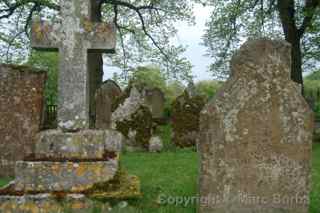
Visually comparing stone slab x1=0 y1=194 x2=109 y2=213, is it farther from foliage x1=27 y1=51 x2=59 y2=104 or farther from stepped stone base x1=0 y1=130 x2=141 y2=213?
foliage x1=27 y1=51 x2=59 y2=104

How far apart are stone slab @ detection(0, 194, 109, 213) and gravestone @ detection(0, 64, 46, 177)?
3876 millimetres

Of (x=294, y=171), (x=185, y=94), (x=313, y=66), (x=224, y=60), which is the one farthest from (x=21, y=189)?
(x=313, y=66)

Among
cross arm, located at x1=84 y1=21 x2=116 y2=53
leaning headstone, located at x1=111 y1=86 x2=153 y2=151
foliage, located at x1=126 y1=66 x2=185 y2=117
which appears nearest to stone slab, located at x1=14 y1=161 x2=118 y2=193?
cross arm, located at x1=84 y1=21 x2=116 y2=53

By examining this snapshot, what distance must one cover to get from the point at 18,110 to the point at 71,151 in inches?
147

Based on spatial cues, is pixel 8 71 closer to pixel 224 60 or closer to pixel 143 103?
pixel 143 103

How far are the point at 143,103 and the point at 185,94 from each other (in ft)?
5.81

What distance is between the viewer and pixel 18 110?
10.2 meters

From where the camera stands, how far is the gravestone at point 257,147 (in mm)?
6336

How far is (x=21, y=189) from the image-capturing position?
6.61 metres

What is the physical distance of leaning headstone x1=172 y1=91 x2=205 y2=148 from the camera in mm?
15320

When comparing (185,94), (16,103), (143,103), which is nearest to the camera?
(16,103)

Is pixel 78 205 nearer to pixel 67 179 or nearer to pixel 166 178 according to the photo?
pixel 67 179

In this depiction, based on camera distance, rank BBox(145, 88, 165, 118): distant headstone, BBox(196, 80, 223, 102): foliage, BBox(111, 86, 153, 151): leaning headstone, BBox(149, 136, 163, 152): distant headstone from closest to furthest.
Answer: BBox(149, 136, 163, 152): distant headstone → BBox(111, 86, 153, 151): leaning headstone → BBox(145, 88, 165, 118): distant headstone → BBox(196, 80, 223, 102): foliage

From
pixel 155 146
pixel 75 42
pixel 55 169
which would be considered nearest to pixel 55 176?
pixel 55 169
